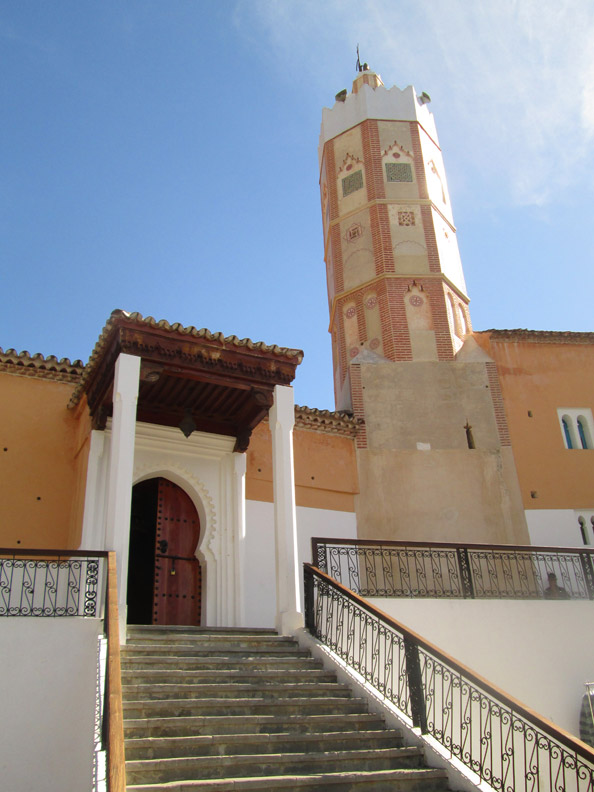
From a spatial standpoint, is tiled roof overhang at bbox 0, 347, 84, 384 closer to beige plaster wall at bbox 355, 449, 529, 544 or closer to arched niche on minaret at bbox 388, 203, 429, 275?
beige plaster wall at bbox 355, 449, 529, 544

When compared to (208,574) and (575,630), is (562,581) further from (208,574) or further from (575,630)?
(208,574)

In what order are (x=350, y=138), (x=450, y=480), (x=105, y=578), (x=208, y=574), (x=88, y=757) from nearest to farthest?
1. (x=88, y=757)
2. (x=105, y=578)
3. (x=208, y=574)
4. (x=450, y=480)
5. (x=350, y=138)

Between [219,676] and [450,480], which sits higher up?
[450,480]

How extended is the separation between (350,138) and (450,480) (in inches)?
349

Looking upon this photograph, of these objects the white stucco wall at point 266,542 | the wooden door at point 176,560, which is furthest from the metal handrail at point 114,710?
the white stucco wall at point 266,542

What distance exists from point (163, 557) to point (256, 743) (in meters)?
5.34

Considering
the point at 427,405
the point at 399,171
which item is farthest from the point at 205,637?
the point at 399,171

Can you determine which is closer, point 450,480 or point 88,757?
point 88,757

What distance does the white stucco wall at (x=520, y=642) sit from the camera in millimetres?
9516

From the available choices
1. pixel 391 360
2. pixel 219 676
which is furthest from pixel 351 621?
pixel 391 360

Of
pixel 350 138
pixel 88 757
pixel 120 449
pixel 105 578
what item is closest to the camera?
pixel 88 757

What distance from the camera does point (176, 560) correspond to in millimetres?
11023

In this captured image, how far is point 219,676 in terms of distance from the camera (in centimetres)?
694

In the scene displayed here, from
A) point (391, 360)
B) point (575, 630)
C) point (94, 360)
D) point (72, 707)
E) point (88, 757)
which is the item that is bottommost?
point (88, 757)
